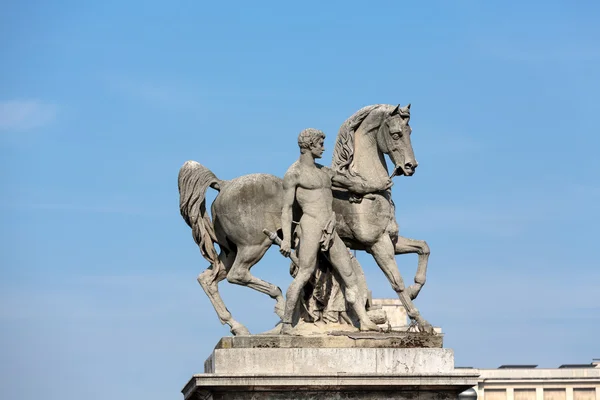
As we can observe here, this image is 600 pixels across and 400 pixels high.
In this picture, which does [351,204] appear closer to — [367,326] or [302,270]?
[302,270]

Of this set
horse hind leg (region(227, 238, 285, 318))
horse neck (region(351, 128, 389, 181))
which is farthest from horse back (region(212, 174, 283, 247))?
horse neck (region(351, 128, 389, 181))

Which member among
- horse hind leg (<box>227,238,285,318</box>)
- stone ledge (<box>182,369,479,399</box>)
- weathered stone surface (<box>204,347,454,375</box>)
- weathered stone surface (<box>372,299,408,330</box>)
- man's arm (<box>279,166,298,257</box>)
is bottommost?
stone ledge (<box>182,369,479,399</box>)

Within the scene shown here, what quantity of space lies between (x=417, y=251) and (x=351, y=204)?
4.36 ft

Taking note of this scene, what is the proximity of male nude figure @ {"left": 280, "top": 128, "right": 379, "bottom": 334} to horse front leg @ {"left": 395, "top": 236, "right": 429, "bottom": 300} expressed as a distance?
962 mm

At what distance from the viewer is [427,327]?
23984 millimetres

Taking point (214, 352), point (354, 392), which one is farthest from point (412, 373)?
point (214, 352)

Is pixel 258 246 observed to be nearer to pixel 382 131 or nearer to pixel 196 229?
pixel 196 229

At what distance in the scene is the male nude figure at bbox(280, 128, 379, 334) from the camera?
78.8 feet

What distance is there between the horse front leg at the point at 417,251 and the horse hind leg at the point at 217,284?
2721 millimetres

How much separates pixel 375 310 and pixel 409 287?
65 centimetres

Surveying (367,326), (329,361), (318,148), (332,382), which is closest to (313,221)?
(318,148)

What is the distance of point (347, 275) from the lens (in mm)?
24250

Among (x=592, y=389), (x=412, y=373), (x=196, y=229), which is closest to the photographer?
(x=412, y=373)

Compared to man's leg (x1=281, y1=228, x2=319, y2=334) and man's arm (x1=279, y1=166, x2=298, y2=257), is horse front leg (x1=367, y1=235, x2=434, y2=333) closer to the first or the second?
man's leg (x1=281, y1=228, x2=319, y2=334)
